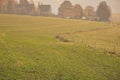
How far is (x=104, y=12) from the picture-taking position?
132m

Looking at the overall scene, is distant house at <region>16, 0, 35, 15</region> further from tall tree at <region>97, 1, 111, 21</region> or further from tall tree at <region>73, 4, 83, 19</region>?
tall tree at <region>97, 1, 111, 21</region>

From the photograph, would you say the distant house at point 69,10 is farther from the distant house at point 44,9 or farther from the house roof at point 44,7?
the house roof at point 44,7

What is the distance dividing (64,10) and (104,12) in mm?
22721

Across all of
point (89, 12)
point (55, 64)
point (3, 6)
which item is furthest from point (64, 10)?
point (55, 64)

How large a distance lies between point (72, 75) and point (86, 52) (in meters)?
12.1

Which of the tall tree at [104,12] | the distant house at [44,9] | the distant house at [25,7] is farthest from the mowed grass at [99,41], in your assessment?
the distant house at [44,9]

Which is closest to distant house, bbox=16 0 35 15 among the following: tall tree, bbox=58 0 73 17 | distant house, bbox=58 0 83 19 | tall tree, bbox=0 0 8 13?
tall tree, bbox=0 0 8 13

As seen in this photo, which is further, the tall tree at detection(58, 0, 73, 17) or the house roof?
the house roof

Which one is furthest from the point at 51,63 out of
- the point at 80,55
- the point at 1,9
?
the point at 1,9

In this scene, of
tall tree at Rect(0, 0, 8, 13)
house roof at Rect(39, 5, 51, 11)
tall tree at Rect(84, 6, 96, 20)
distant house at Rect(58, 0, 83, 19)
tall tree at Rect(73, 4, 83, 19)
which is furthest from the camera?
tall tree at Rect(84, 6, 96, 20)

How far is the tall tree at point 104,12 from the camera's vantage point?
132 metres

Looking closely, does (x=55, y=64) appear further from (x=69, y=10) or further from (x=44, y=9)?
(x=69, y=10)

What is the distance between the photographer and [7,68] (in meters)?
25.5

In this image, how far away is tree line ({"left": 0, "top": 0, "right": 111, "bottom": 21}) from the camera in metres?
131
